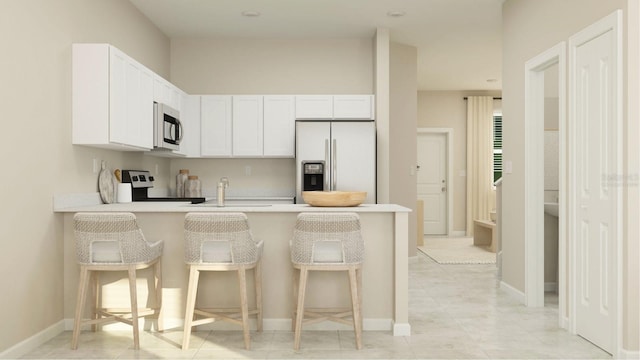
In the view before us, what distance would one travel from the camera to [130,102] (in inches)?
165

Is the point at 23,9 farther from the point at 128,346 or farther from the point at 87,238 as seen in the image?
the point at 128,346

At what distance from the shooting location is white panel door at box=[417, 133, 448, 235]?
34.0 ft

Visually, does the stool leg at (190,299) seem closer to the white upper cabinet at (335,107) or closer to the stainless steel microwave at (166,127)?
the stainless steel microwave at (166,127)

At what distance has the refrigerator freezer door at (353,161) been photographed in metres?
5.75

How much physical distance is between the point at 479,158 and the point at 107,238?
26.8 feet

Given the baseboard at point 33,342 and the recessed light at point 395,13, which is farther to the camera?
the recessed light at point 395,13

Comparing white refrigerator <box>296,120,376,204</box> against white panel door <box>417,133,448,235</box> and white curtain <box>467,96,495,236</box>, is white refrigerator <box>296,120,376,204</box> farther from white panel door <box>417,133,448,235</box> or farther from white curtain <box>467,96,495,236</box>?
white curtain <box>467,96,495,236</box>

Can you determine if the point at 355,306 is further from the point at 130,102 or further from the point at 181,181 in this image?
the point at 181,181

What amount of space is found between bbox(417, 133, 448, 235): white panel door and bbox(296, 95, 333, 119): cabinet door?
4.58m

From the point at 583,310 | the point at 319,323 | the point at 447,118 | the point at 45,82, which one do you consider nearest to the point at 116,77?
the point at 45,82

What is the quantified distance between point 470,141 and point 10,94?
8433 mm

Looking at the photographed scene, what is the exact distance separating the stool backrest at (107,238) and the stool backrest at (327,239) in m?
1.01

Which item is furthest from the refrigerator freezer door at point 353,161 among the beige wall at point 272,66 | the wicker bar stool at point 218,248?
the wicker bar stool at point 218,248

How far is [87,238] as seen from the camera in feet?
10.8
